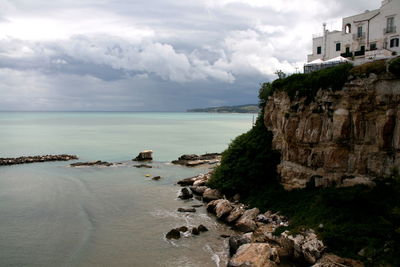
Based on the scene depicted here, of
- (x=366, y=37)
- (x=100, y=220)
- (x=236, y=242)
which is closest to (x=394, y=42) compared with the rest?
(x=366, y=37)

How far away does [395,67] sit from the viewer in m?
22.5

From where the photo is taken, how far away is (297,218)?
25641 mm

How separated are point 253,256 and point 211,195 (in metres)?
15.1

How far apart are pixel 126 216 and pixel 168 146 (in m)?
54.3

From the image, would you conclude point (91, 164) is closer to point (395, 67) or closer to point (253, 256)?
point (253, 256)

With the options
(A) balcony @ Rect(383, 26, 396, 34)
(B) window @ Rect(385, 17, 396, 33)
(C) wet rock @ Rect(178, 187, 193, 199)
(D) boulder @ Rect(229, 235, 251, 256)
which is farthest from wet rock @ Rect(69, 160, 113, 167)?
(B) window @ Rect(385, 17, 396, 33)

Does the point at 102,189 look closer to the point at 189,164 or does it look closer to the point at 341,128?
the point at 189,164

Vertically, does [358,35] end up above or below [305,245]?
above

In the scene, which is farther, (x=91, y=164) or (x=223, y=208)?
(x=91, y=164)

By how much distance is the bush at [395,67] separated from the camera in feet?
73.6

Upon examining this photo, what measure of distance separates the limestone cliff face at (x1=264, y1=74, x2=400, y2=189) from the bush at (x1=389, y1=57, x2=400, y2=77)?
568 millimetres

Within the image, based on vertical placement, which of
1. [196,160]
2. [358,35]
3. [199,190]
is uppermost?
[358,35]

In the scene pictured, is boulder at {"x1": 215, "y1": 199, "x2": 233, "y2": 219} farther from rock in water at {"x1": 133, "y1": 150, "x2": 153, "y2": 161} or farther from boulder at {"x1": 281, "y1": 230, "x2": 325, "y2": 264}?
rock in water at {"x1": 133, "y1": 150, "x2": 153, "y2": 161}

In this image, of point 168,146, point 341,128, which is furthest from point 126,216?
point 168,146
